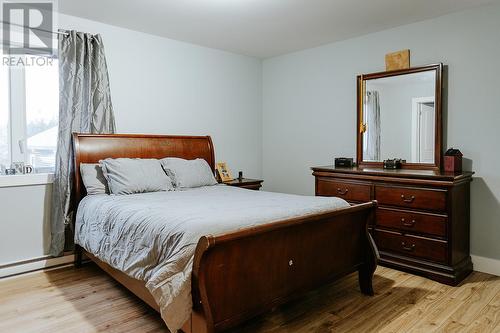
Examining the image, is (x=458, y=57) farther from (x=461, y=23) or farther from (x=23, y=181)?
(x=23, y=181)

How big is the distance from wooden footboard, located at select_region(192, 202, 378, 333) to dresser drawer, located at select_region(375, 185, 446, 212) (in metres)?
0.66

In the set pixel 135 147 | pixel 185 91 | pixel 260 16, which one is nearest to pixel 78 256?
pixel 135 147

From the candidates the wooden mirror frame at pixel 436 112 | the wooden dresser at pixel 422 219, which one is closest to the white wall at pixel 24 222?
the wooden dresser at pixel 422 219

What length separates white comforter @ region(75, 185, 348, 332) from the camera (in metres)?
1.78

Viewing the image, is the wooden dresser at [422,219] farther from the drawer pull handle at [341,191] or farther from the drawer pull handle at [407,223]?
the drawer pull handle at [341,191]

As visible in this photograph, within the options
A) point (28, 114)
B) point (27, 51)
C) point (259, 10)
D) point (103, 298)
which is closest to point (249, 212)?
point (103, 298)

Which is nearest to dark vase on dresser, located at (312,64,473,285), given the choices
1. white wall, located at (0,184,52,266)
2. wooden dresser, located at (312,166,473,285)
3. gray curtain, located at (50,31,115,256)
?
wooden dresser, located at (312,166,473,285)

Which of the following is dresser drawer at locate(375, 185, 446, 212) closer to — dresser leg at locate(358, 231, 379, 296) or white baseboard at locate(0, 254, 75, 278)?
dresser leg at locate(358, 231, 379, 296)

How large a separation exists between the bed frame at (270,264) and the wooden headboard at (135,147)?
113 centimetres

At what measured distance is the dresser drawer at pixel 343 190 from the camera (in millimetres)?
3403

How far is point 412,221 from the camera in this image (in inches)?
121

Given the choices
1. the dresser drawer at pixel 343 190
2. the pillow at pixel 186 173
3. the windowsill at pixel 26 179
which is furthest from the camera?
the pillow at pixel 186 173

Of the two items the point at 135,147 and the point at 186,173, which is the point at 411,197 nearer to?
the point at 186,173

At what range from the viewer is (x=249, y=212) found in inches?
86.7
